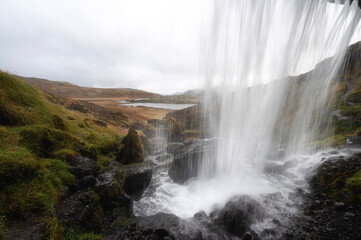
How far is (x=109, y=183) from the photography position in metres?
7.04

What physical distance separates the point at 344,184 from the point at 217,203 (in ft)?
24.9

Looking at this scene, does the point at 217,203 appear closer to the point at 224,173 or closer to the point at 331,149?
the point at 224,173

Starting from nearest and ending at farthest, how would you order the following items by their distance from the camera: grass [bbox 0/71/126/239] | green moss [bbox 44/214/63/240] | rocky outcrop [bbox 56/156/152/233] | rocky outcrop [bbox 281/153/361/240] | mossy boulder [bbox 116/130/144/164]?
green moss [bbox 44/214/63/240], grass [bbox 0/71/126/239], rocky outcrop [bbox 56/156/152/233], rocky outcrop [bbox 281/153/361/240], mossy boulder [bbox 116/130/144/164]

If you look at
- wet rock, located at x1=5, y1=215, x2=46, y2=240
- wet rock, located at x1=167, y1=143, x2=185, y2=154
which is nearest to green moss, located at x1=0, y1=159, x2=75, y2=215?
wet rock, located at x1=5, y1=215, x2=46, y2=240

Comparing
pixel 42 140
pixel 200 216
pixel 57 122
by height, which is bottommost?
pixel 200 216

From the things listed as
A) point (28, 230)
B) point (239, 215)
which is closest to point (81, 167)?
point (28, 230)

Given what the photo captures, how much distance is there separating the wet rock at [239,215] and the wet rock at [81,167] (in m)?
6.99

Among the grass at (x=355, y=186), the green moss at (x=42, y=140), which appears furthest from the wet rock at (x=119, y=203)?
the grass at (x=355, y=186)

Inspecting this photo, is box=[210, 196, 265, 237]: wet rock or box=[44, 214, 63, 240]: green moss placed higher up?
box=[44, 214, 63, 240]: green moss

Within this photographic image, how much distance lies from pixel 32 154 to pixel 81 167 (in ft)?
6.54

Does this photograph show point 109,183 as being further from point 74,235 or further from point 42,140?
point 42,140

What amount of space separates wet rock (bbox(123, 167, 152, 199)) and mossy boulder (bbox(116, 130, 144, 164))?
109 cm

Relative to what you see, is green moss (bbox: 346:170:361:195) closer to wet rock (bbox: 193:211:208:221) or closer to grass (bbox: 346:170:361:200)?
grass (bbox: 346:170:361:200)

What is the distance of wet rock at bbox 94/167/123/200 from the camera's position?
21.9ft
